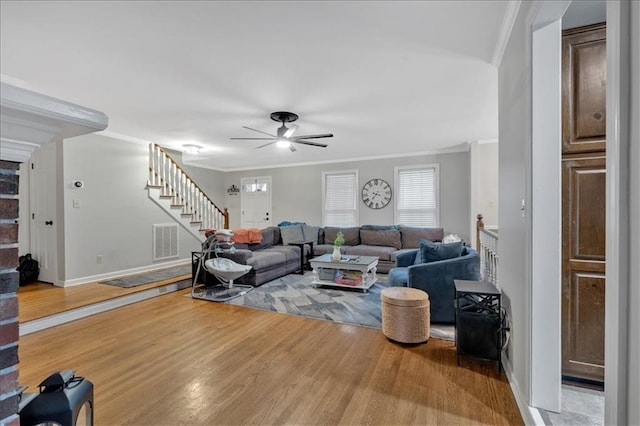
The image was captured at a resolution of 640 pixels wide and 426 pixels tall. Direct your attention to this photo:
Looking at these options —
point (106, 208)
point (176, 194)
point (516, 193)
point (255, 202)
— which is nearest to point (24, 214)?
point (106, 208)

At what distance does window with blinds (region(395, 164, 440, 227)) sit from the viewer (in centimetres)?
616

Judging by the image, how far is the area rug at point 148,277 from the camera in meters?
4.34

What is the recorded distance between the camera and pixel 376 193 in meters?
6.65

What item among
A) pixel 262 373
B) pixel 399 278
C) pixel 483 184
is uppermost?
pixel 483 184

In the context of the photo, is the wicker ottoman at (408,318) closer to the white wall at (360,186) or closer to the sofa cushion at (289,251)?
the sofa cushion at (289,251)

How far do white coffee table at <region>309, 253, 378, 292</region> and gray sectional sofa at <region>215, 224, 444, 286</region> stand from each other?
77cm

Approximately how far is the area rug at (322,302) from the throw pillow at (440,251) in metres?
0.71

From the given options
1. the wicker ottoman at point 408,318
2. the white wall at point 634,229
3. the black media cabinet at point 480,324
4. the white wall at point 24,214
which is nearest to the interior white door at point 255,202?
the white wall at point 24,214

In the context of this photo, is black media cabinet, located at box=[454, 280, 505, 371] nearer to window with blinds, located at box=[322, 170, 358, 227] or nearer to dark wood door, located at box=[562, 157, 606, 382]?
dark wood door, located at box=[562, 157, 606, 382]

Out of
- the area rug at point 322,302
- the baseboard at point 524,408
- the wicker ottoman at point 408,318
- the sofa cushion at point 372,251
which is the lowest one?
the area rug at point 322,302

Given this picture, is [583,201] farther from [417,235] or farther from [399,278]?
[417,235]

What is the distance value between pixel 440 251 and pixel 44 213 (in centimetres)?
583

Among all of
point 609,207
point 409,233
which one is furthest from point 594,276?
point 409,233

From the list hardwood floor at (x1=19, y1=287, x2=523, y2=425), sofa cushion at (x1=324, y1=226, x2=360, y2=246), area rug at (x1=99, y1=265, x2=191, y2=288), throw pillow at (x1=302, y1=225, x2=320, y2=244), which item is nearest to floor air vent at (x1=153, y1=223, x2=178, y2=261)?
area rug at (x1=99, y1=265, x2=191, y2=288)
